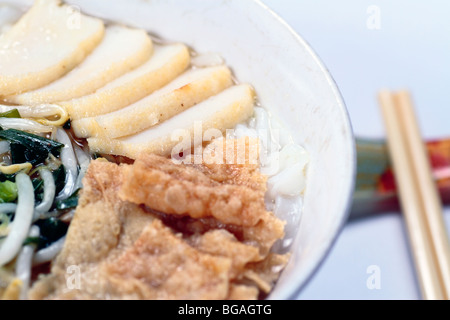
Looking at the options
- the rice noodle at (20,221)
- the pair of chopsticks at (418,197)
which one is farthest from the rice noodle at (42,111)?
the pair of chopsticks at (418,197)

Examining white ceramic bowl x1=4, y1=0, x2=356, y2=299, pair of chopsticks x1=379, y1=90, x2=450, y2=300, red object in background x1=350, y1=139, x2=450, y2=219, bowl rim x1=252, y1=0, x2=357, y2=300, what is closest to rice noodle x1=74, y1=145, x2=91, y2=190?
white ceramic bowl x1=4, y1=0, x2=356, y2=299

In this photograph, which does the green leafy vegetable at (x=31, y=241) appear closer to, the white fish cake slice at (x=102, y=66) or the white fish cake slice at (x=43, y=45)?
the white fish cake slice at (x=102, y=66)

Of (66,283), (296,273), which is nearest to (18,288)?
(66,283)

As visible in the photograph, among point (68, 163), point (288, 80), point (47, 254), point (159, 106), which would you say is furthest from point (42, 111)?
point (288, 80)

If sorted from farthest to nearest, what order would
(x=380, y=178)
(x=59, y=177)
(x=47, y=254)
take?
(x=380, y=178) → (x=59, y=177) → (x=47, y=254)

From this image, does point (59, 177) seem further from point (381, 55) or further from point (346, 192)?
point (381, 55)

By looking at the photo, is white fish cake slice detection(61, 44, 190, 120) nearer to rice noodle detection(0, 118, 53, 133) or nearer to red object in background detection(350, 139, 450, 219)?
rice noodle detection(0, 118, 53, 133)
